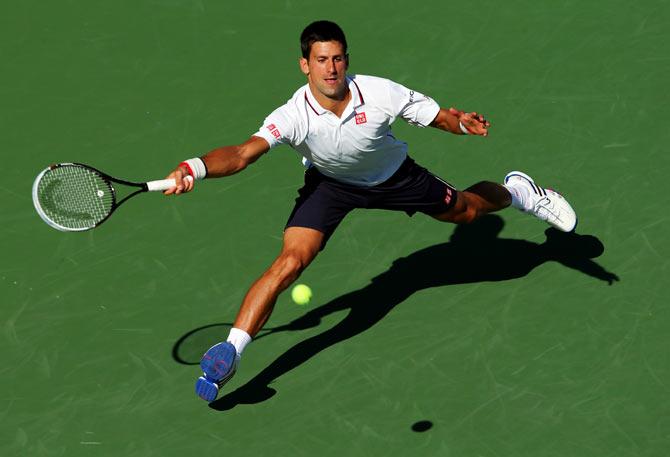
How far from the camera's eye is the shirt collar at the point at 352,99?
11.6 meters

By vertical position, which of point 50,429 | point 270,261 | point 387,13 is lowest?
point 50,429

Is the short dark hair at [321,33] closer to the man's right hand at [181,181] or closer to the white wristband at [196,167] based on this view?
the white wristband at [196,167]

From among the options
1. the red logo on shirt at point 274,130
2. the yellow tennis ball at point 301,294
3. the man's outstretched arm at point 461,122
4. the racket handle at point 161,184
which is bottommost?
the yellow tennis ball at point 301,294

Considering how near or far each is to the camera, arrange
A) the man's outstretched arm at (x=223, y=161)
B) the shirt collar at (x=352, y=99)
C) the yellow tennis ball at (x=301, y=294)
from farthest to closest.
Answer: the yellow tennis ball at (x=301, y=294) < the shirt collar at (x=352, y=99) < the man's outstretched arm at (x=223, y=161)

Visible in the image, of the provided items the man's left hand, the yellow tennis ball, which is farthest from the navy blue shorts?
the man's left hand

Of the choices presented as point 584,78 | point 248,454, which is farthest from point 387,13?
point 248,454

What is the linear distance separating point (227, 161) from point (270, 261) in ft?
7.21

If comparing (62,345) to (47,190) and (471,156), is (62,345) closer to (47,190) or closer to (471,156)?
(47,190)

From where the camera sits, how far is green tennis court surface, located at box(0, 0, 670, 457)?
11477 mm

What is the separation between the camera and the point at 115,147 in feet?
47.3

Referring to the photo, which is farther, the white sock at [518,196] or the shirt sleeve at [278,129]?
the white sock at [518,196]

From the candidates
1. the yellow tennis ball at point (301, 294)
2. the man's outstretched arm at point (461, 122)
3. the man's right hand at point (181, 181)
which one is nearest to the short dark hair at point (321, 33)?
the man's outstretched arm at point (461, 122)

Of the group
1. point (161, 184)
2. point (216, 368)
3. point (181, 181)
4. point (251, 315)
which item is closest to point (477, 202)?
point (251, 315)

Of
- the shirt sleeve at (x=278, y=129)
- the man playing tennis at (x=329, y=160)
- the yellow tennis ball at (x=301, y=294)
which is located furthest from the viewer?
the yellow tennis ball at (x=301, y=294)
